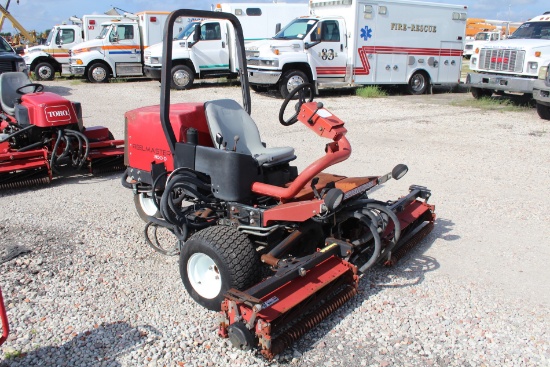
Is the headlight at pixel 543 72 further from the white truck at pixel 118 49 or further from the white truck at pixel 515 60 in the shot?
the white truck at pixel 118 49

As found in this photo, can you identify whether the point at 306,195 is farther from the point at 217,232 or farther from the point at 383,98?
the point at 383,98

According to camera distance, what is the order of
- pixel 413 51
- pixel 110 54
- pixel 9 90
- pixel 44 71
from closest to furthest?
pixel 9 90
pixel 413 51
pixel 110 54
pixel 44 71

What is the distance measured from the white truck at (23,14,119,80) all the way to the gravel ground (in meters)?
14.6

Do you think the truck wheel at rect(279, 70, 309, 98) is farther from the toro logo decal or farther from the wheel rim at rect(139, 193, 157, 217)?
the wheel rim at rect(139, 193, 157, 217)

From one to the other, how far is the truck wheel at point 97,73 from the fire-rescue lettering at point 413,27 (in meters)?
10.3

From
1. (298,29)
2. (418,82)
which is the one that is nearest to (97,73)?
(298,29)

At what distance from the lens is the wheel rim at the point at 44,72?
19.4m

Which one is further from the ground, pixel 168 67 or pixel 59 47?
pixel 168 67

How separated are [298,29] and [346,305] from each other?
1188cm

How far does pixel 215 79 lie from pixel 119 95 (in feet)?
16.7

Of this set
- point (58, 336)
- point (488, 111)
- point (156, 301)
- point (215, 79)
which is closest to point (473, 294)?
point (156, 301)

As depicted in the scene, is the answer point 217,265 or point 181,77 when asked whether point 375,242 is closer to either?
point 217,265

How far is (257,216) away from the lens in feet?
12.3

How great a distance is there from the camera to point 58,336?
328cm
